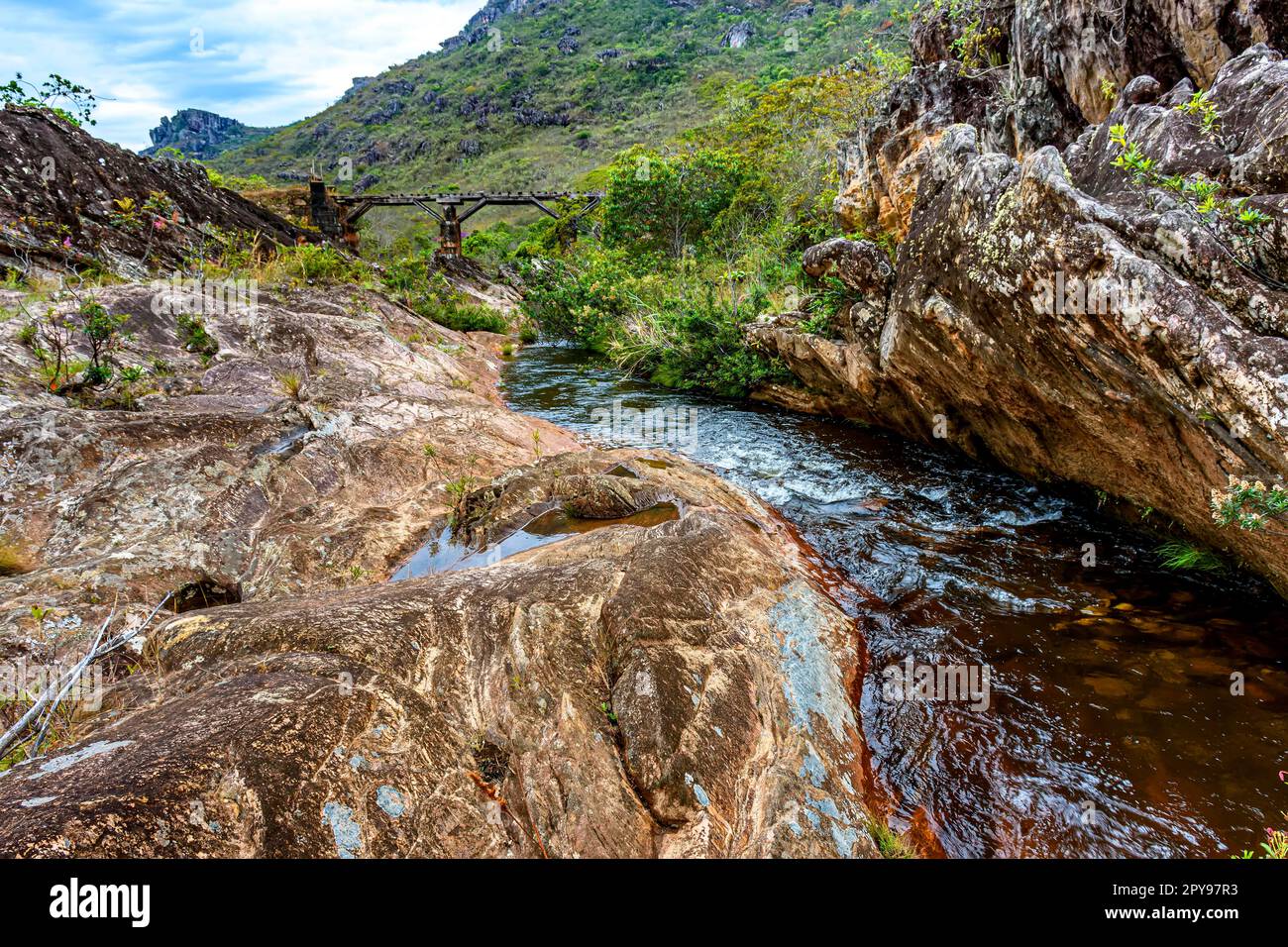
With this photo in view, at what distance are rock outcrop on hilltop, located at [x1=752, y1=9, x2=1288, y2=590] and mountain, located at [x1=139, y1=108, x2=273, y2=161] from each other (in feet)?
608

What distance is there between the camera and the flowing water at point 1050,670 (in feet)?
10.9

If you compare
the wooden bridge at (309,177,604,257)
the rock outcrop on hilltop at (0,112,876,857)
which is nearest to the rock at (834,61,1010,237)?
the rock outcrop on hilltop at (0,112,876,857)

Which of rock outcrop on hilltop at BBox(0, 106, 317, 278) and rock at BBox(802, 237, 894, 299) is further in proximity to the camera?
rock outcrop on hilltop at BBox(0, 106, 317, 278)

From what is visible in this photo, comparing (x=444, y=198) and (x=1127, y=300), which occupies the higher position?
(x=444, y=198)

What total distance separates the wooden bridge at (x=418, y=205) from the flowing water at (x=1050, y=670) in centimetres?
2645

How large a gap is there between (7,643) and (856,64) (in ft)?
87.9

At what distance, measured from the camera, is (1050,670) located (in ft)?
14.5

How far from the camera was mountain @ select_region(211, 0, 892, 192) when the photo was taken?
65.5 m

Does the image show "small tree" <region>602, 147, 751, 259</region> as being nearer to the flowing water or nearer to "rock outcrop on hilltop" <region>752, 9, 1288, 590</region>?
"rock outcrop on hilltop" <region>752, 9, 1288, 590</region>

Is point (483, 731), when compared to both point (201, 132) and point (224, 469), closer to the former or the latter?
point (224, 469)

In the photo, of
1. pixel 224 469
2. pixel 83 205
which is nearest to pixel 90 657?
pixel 224 469

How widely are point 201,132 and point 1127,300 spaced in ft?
675
